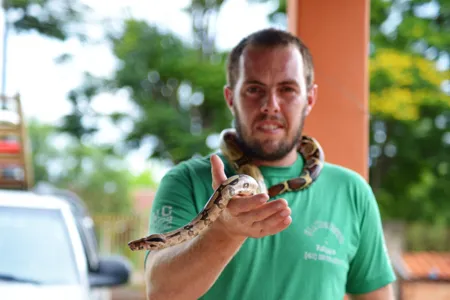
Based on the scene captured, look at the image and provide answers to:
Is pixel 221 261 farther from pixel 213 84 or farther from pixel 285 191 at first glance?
pixel 213 84

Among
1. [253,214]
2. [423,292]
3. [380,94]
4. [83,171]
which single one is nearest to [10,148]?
[253,214]

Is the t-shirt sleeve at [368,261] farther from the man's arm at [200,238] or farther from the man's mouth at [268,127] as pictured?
the man's arm at [200,238]

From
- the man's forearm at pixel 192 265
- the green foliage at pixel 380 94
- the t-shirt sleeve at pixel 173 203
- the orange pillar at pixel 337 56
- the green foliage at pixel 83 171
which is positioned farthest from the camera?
the green foliage at pixel 83 171

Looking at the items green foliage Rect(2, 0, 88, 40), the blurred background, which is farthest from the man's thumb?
green foliage Rect(2, 0, 88, 40)

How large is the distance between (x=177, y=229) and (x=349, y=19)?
1.76 m

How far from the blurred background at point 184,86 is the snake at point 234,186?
26.2 ft

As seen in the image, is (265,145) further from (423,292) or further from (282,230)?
(423,292)

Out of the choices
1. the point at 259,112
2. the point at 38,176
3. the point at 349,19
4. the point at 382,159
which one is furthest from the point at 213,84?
the point at 259,112

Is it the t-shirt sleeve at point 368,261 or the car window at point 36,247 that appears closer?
the t-shirt sleeve at point 368,261

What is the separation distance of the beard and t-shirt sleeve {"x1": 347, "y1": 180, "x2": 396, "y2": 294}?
0.34 m

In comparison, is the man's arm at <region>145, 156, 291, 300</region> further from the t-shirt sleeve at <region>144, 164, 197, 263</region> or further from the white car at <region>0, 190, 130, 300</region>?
the white car at <region>0, 190, 130, 300</region>

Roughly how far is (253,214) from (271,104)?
653 millimetres

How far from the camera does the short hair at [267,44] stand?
2.30 meters

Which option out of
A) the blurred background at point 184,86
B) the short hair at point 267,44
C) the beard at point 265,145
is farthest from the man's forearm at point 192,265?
the blurred background at point 184,86
